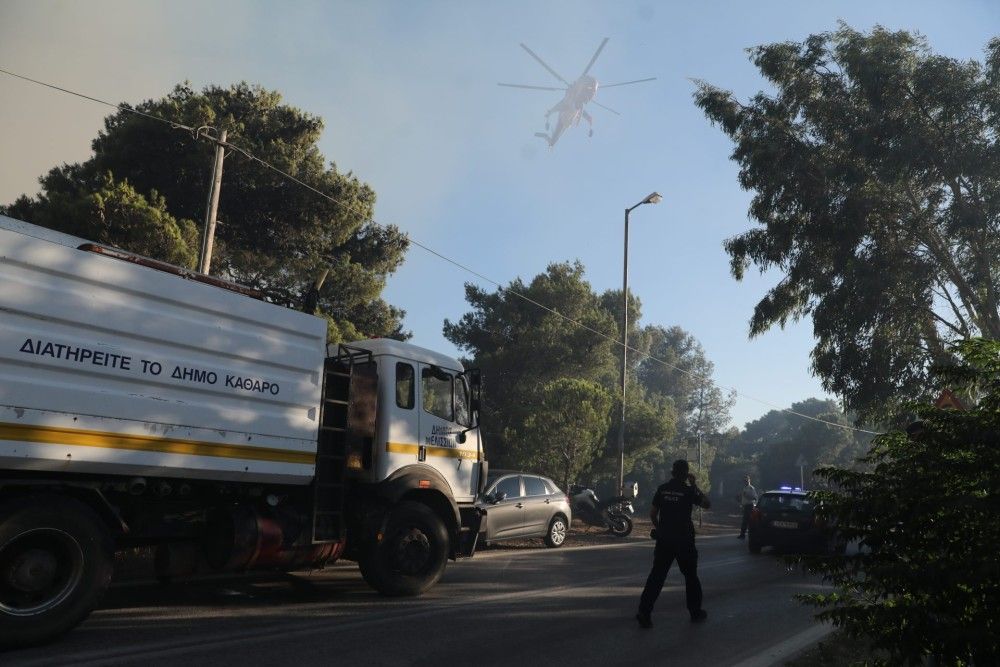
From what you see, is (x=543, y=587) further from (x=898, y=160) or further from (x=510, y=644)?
(x=898, y=160)

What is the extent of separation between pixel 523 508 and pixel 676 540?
24.9 feet

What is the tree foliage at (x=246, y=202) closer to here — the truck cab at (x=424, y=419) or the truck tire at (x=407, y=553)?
the truck cab at (x=424, y=419)

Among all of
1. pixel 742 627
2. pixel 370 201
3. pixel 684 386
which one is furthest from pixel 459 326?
pixel 684 386

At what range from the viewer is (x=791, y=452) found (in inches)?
3155

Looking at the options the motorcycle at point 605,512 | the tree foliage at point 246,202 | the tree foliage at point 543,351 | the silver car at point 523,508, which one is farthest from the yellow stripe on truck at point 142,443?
the tree foliage at point 543,351

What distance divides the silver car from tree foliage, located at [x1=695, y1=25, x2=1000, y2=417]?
33.5 ft

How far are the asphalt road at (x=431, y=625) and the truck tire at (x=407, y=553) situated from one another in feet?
0.76

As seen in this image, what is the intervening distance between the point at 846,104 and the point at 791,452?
6511 cm

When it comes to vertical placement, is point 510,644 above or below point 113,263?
below

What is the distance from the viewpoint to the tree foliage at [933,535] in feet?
10.5

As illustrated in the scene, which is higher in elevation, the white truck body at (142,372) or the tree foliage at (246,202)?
the tree foliage at (246,202)

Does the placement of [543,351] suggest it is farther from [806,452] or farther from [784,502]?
[806,452]

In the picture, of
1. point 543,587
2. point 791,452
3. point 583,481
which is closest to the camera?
point 543,587

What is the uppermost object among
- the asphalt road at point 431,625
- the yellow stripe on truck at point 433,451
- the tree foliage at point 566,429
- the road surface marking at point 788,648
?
the tree foliage at point 566,429
